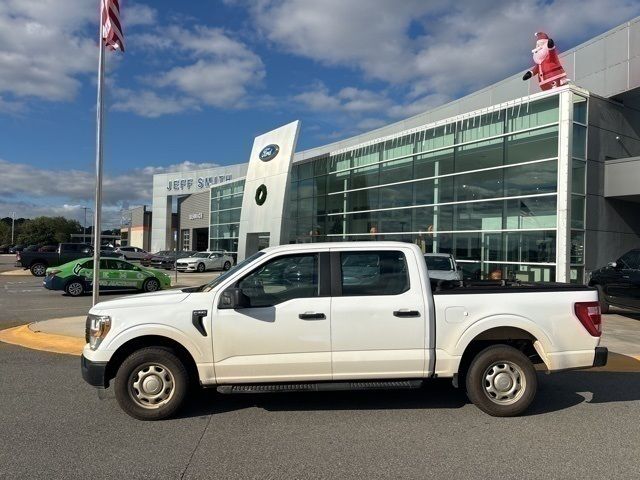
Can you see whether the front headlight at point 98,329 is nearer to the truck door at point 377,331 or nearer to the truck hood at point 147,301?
the truck hood at point 147,301

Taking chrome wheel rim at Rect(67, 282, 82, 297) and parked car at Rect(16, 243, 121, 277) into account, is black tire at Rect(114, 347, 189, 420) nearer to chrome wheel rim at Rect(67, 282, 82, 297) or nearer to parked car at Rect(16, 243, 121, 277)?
chrome wheel rim at Rect(67, 282, 82, 297)

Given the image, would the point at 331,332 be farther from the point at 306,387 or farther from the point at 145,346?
the point at 145,346

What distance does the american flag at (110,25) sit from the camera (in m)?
10.6

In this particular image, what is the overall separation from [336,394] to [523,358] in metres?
2.13

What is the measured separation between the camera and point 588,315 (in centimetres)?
548

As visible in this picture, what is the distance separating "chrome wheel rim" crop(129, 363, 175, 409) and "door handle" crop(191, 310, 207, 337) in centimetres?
52

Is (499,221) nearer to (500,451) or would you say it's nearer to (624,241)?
(624,241)

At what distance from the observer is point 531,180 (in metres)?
18.8

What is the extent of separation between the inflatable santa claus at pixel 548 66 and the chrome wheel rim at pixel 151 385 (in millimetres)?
19404

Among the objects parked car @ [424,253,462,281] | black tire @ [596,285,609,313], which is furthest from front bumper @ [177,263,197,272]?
black tire @ [596,285,609,313]

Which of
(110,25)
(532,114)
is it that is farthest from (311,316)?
(532,114)

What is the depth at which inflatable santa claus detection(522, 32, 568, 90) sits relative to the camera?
20188 millimetres

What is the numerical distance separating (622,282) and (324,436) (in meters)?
10.2

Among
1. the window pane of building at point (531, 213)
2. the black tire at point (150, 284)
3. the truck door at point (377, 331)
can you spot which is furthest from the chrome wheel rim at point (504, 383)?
the black tire at point (150, 284)
